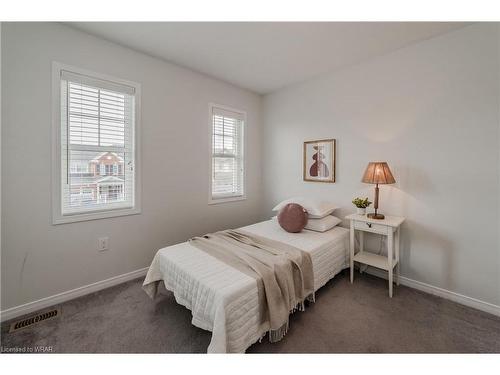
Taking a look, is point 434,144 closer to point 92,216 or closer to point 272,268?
point 272,268

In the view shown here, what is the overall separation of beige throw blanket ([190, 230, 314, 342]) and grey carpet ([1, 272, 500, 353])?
0.65 ft

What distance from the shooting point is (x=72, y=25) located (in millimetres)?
1992

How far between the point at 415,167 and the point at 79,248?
3.46 m

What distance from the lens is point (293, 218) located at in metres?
2.50

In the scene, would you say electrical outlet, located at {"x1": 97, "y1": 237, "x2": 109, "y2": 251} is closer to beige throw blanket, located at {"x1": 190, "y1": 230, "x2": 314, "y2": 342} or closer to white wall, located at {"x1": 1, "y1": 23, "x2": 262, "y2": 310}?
white wall, located at {"x1": 1, "y1": 23, "x2": 262, "y2": 310}

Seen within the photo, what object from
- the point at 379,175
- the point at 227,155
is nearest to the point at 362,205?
the point at 379,175

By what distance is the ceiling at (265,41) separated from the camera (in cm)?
197

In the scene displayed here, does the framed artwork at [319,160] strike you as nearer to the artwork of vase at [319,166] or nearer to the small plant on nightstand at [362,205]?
the artwork of vase at [319,166]

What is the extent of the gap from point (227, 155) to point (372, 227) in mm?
2151

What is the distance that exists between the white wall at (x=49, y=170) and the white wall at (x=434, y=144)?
176 centimetres

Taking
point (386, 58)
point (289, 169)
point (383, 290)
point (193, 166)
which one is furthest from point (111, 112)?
point (383, 290)

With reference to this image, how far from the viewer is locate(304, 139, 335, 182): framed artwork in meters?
2.93

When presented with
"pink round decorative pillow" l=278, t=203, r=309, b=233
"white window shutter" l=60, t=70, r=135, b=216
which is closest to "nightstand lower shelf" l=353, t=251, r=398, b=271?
"pink round decorative pillow" l=278, t=203, r=309, b=233

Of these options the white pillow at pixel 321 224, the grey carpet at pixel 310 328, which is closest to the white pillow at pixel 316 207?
the white pillow at pixel 321 224
